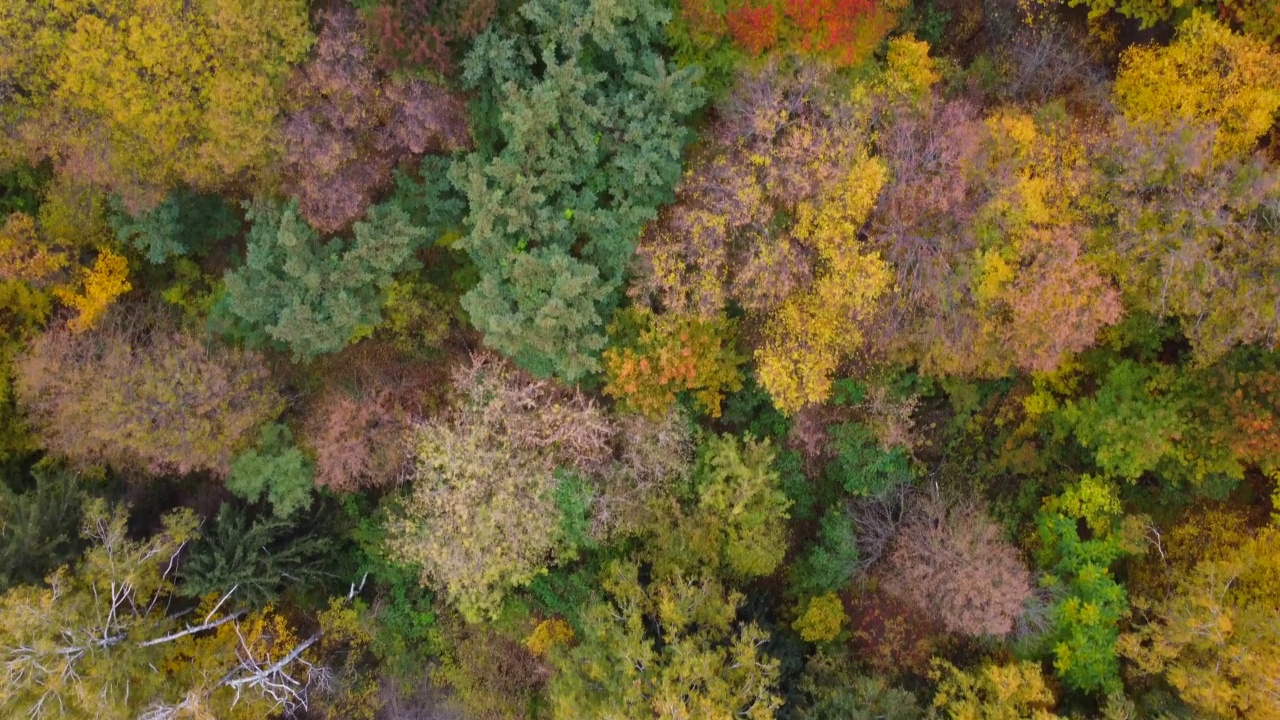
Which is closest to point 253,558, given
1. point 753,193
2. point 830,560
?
point 830,560

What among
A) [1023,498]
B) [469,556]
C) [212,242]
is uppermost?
[1023,498]

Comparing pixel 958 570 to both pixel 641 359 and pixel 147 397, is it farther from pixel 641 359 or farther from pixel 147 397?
pixel 147 397

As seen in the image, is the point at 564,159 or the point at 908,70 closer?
the point at 564,159

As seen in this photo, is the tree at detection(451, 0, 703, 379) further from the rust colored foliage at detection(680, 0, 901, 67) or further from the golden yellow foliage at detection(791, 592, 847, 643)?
the golden yellow foliage at detection(791, 592, 847, 643)

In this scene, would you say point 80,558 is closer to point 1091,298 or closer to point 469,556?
point 469,556

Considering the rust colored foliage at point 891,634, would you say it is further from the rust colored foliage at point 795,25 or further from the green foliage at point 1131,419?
the rust colored foliage at point 795,25

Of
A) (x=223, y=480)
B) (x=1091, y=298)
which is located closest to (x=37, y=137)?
(x=223, y=480)

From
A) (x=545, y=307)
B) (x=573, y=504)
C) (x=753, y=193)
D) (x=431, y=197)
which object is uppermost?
(x=753, y=193)
